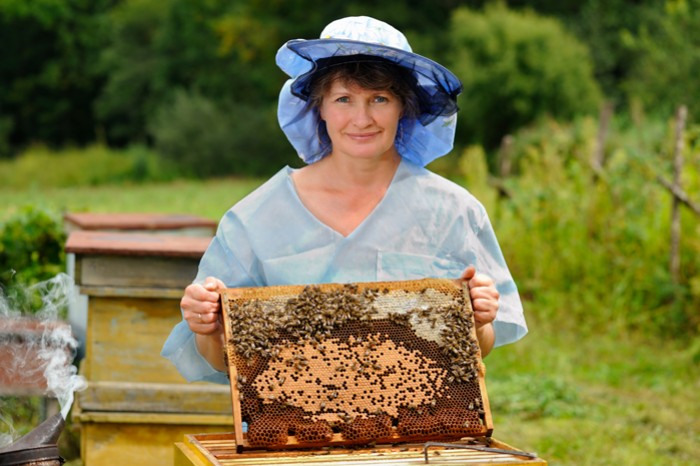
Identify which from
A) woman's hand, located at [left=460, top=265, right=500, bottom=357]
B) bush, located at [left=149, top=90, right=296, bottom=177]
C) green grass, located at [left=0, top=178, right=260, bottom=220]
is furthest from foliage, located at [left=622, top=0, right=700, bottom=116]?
woman's hand, located at [left=460, top=265, right=500, bottom=357]

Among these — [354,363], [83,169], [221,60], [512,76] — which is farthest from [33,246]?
[221,60]

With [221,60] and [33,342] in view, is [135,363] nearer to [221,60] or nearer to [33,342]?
[33,342]

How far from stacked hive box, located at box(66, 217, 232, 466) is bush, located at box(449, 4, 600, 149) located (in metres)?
24.6

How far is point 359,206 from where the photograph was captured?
3275 millimetres

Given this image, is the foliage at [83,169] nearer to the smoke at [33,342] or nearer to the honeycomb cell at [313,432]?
the smoke at [33,342]

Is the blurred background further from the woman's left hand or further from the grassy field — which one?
the woman's left hand

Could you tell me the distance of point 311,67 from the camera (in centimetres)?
319

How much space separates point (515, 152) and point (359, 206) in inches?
747

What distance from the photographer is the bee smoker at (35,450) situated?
2.49 metres

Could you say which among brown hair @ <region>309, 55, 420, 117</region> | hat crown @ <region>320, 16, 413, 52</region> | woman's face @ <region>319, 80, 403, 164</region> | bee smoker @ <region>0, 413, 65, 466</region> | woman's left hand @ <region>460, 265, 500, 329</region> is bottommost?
bee smoker @ <region>0, 413, 65, 466</region>

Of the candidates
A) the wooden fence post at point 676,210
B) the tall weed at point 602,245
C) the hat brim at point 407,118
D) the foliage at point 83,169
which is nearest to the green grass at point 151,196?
the foliage at point 83,169

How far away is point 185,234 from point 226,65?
3577 centimetres

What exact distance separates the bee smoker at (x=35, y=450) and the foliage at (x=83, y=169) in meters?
26.4

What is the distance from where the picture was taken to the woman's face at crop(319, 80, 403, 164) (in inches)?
124
